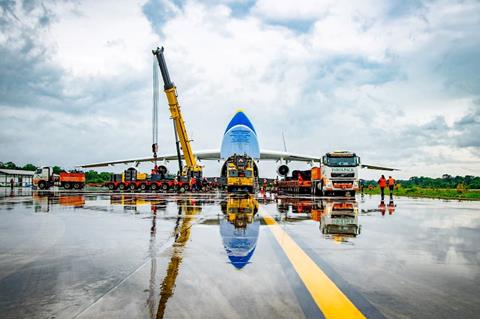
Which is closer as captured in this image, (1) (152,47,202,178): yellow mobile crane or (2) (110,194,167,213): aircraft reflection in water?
(2) (110,194,167,213): aircraft reflection in water

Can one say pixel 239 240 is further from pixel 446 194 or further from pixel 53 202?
pixel 446 194

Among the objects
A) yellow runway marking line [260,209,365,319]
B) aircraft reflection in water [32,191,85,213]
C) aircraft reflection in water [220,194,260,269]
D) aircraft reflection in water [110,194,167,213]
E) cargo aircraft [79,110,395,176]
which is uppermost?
cargo aircraft [79,110,395,176]

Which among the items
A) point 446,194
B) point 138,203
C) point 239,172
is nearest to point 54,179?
point 239,172

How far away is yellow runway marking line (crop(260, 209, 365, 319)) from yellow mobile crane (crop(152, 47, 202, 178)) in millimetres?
30794

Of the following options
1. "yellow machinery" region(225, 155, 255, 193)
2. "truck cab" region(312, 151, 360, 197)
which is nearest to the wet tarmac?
"truck cab" region(312, 151, 360, 197)

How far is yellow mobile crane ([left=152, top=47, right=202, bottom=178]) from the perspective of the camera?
34.5 meters

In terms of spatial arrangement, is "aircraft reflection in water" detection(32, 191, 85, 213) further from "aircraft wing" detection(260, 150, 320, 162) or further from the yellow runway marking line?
"aircraft wing" detection(260, 150, 320, 162)

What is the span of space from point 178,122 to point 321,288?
3397 cm

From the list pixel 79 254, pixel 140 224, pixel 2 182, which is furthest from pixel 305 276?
pixel 2 182

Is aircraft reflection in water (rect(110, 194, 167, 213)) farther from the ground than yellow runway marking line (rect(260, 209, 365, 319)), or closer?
farther from the ground

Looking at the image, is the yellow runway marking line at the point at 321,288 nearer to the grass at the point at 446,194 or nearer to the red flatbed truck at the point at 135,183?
the grass at the point at 446,194

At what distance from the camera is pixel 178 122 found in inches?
1451

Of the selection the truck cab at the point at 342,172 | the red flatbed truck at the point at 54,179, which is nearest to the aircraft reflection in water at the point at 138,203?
the truck cab at the point at 342,172

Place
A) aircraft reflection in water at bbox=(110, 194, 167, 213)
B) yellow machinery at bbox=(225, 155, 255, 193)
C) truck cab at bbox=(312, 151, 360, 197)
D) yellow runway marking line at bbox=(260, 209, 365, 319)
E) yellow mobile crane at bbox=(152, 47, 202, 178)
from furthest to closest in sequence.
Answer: yellow mobile crane at bbox=(152, 47, 202, 178) < yellow machinery at bbox=(225, 155, 255, 193) < truck cab at bbox=(312, 151, 360, 197) < aircraft reflection in water at bbox=(110, 194, 167, 213) < yellow runway marking line at bbox=(260, 209, 365, 319)
